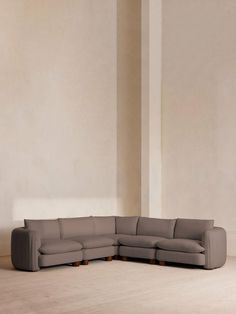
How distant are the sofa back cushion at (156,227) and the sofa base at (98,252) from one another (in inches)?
31.6

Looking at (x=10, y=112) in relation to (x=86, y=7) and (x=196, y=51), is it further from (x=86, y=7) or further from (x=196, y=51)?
(x=196, y=51)

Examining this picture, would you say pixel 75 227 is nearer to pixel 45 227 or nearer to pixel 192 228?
pixel 45 227

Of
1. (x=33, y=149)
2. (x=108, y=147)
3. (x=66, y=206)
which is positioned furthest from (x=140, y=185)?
(x=33, y=149)

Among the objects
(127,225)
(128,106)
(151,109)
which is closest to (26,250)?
(127,225)

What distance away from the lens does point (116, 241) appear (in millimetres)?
10086

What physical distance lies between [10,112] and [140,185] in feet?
12.0

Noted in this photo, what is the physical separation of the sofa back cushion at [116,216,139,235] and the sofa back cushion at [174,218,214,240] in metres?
0.95

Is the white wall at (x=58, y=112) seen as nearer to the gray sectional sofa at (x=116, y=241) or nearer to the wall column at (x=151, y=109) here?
the wall column at (x=151, y=109)

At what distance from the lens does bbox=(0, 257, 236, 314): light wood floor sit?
626 centimetres

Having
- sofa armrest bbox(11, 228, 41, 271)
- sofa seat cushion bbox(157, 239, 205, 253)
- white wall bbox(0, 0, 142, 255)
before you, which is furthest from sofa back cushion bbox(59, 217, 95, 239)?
sofa seat cushion bbox(157, 239, 205, 253)

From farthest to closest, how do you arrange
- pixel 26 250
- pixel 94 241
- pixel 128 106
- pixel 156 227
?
pixel 128 106 → pixel 156 227 → pixel 94 241 → pixel 26 250

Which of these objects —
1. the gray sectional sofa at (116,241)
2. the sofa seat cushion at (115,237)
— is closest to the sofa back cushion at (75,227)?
the gray sectional sofa at (116,241)

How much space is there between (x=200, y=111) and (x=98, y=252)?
3934mm

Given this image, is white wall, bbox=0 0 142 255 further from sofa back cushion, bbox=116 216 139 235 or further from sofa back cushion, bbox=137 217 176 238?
sofa back cushion, bbox=137 217 176 238
